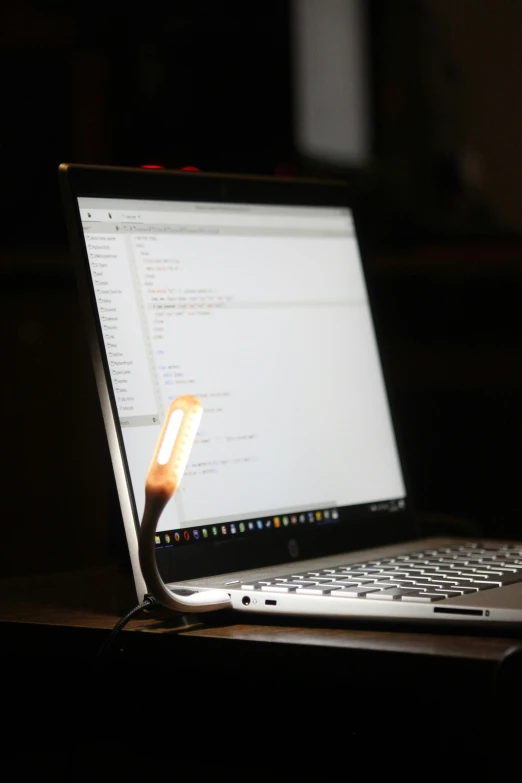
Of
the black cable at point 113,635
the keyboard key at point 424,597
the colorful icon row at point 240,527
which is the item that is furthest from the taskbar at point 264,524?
the keyboard key at point 424,597

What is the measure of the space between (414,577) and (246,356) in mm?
277

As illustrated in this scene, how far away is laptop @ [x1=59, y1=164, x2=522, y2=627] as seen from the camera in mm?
864

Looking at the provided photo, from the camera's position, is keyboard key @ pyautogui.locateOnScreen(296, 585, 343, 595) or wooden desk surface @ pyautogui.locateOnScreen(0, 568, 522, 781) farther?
keyboard key @ pyautogui.locateOnScreen(296, 585, 343, 595)

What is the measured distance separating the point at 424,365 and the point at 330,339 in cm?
90

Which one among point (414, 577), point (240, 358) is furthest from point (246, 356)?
point (414, 577)

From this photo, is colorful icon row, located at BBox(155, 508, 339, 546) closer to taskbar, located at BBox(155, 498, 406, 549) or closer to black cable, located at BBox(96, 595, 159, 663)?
taskbar, located at BBox(155, 498, 406, 549)

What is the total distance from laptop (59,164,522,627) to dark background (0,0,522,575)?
0.33 ft

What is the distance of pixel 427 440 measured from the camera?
1577mm

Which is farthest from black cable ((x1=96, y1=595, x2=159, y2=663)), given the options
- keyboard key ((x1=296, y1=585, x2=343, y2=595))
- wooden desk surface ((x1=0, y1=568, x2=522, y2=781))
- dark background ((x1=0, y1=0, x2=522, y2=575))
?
dark background ((x1=0, y1=0, x2=522, y2=575))

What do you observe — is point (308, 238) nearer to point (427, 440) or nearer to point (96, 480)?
point (96, 480)

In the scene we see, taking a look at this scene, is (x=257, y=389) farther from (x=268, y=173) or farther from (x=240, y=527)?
(x=268, y=173)

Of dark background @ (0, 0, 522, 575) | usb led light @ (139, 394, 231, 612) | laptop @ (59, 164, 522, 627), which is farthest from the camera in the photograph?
dark background @ (0, 0, 522, 575)

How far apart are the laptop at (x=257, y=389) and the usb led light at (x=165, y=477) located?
0.06m

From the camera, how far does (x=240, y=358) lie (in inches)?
39.3
